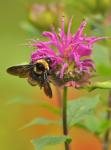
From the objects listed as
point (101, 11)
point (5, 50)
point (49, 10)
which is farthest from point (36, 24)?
point (5, 50)

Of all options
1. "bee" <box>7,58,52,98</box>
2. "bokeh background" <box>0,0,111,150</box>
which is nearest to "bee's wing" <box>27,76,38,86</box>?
"bee" <box>7,58,52,98</box>

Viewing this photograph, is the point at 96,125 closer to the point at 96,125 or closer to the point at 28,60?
the point at 96,125

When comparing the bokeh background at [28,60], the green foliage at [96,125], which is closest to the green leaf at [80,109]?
the bokeh background at [28,60]

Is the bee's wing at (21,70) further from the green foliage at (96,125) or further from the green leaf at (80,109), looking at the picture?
the green foliage at (96,125)

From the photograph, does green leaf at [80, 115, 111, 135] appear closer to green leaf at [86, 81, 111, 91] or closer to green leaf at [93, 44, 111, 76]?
green leaf at [93, 44, 111, 76]

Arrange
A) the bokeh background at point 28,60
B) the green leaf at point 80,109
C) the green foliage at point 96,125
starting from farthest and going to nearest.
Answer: the bokeh background at point 28,60 → the green foliage at point 96,125 → the green leaf at point 80,109

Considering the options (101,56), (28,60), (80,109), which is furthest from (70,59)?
(28,60)

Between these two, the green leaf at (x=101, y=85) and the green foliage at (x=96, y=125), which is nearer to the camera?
the green leaf at (x=101, y=85)
